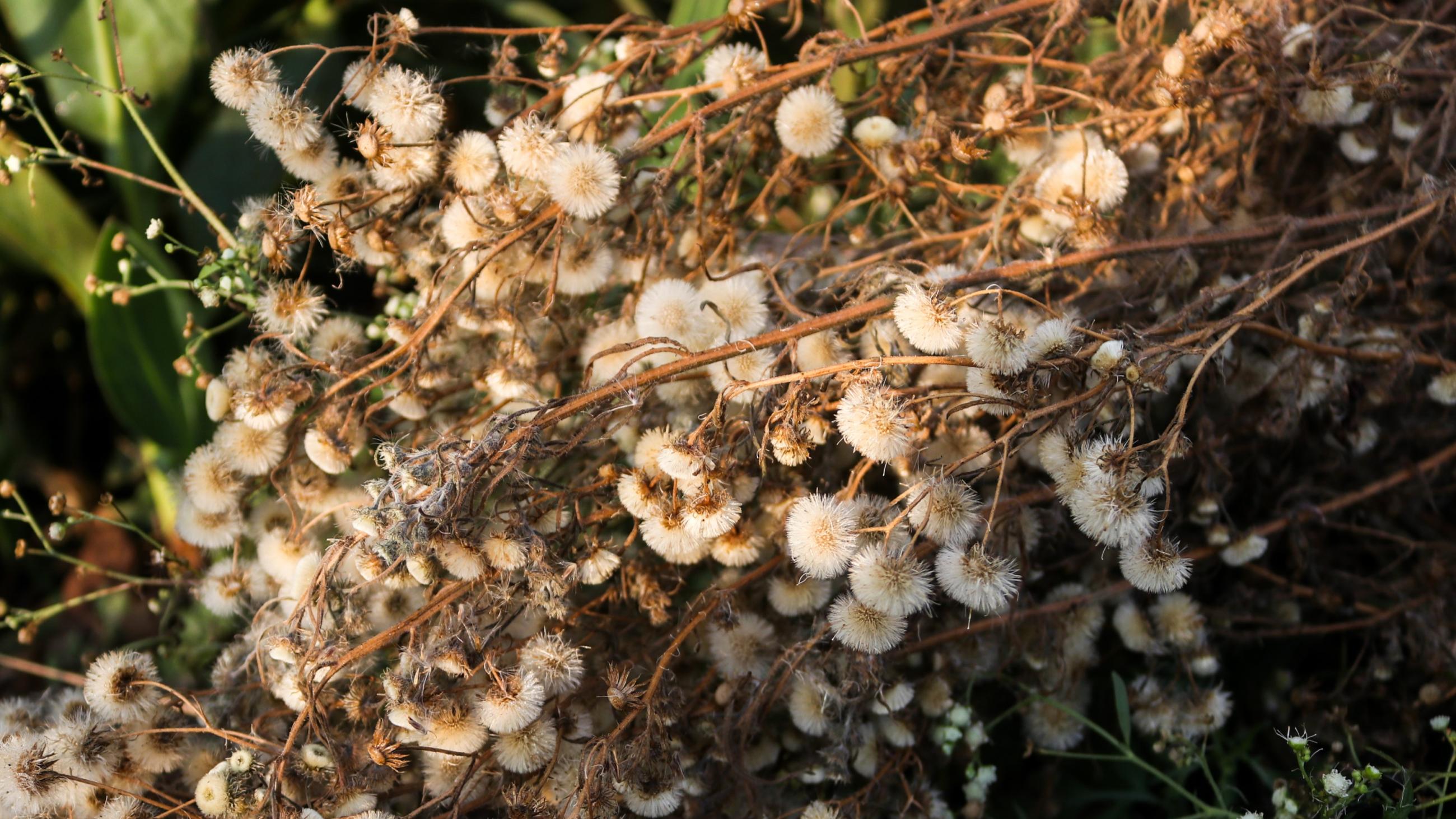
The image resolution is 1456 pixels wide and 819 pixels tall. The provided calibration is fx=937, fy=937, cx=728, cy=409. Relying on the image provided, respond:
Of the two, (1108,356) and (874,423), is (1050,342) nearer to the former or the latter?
(1108,356)

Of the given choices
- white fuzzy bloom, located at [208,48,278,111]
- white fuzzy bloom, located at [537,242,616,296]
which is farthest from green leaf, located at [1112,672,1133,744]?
white fuzzy bloom, located at [208,48,278,111]

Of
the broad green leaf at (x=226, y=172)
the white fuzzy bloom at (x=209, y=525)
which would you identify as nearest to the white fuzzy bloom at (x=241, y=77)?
the white fuzzy bloom at (x=209, y=525)

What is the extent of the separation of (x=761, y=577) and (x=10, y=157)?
881 millimetres

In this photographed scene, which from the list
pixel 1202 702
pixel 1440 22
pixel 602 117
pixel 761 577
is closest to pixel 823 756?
pixel 761 577

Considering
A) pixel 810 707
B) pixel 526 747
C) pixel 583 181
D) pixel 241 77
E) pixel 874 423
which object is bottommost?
pixel 810 707

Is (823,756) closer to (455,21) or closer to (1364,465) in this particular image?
(1364,465)

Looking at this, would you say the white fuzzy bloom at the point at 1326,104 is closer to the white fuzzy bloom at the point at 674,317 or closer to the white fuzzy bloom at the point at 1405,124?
the white fuzzy bloom at the point at 1405,124

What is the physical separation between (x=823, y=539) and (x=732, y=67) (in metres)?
0.51

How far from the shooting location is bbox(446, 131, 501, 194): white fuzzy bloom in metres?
0.90

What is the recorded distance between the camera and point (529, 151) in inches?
34.2

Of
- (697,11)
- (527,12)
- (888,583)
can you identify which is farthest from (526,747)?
(527,12)

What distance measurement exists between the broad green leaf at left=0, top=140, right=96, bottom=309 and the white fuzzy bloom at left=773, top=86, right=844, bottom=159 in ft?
3.26

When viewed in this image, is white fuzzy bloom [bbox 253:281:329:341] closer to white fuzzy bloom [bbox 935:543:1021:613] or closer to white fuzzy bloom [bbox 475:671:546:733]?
white fuzzy bloom [bbox 475:671:546:733]

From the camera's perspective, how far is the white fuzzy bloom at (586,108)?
95 cm
